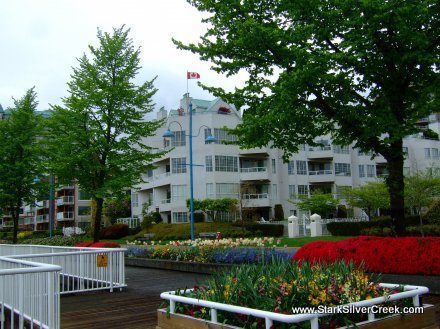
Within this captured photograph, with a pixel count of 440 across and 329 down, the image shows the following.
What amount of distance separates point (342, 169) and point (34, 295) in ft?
201

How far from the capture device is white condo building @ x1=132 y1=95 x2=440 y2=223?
55.8m

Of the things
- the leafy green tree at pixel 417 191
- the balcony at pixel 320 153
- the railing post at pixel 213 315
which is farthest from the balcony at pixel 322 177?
the railing post at pixel 213 315

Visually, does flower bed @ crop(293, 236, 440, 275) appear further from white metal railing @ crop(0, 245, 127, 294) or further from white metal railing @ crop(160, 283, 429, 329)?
white metal railing @ crop(0, 245, 127, 294)

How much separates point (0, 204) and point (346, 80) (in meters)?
26.1

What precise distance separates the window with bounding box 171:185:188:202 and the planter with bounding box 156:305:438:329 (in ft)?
165

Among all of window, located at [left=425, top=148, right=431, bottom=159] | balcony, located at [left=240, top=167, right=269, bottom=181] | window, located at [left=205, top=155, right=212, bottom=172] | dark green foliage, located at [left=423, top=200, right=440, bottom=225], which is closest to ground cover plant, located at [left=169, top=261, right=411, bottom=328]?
dark green foliage, located at [left=423, top=200, right=440, bottom=225]

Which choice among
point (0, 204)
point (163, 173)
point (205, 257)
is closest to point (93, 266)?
point (205, 257)

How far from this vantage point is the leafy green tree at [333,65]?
1261 cm

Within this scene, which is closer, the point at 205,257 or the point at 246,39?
the point at 246,39

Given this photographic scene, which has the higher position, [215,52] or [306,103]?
[215,52]

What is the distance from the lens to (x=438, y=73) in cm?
1365

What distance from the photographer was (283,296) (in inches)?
226

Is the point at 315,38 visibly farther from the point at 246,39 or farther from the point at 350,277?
the point at 350,277

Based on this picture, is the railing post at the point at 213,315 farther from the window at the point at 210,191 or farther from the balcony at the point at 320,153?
the balcony at the point at 320,153
